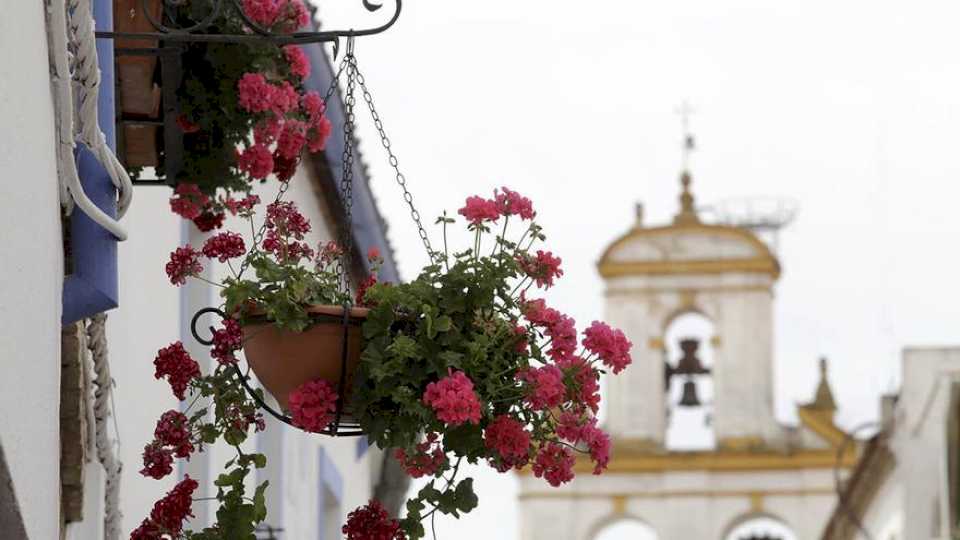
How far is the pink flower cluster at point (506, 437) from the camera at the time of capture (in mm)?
7504

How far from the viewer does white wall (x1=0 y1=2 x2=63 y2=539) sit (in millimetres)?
6020

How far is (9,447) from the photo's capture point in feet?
19.7

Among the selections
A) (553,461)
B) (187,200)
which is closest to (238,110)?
(187,200)

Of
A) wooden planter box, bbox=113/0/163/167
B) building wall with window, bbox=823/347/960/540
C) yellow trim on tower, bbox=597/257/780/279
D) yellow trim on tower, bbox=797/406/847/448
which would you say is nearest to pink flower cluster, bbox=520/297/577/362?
wooden planter box, bbox=113/0/163/167

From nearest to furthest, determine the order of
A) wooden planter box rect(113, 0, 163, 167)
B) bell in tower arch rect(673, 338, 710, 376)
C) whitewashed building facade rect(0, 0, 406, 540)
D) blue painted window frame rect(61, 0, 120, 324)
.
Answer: whitewashed building facade rect(0, 0, 406, 540)
blue painted window frame rect(61, 0, 120, 324)
wooden planter box rect(113, 0, 163, 167)
bell in tower arch rect(673, 338, 710, 376)

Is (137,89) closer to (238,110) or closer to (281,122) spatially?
(238,110)

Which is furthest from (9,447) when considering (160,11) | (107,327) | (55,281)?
(107,327)

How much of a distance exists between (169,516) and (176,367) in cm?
37

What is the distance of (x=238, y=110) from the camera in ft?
29.3

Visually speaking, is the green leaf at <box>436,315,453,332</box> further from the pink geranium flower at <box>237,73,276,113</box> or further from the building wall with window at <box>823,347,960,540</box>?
the building wall with window at <box>823,347,960,540</box>

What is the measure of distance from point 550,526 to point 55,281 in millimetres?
35543

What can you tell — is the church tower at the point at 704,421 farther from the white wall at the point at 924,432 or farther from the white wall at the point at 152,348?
the white wall at the point at 152,348

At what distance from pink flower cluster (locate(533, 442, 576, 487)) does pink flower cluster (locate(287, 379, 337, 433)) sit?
55cm

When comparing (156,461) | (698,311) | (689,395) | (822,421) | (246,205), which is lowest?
(156,461)
